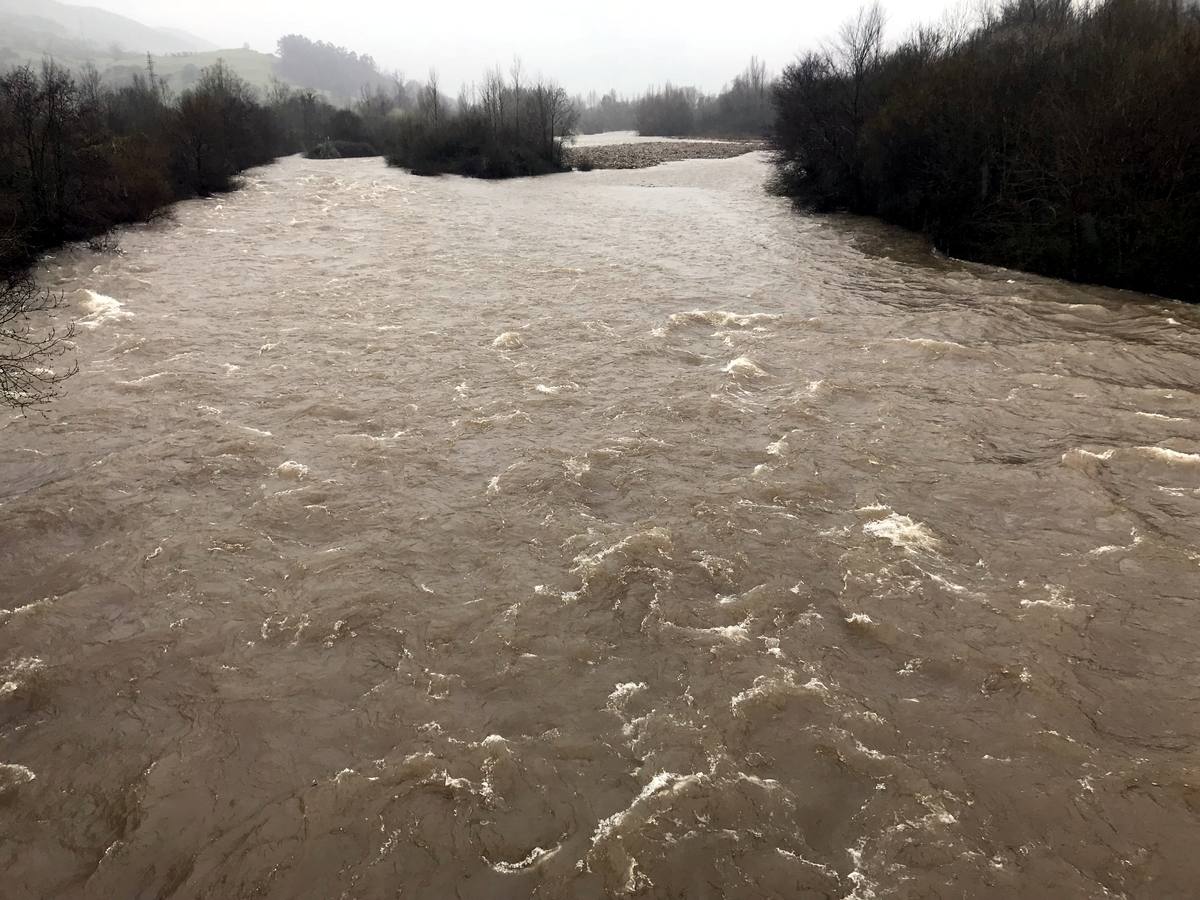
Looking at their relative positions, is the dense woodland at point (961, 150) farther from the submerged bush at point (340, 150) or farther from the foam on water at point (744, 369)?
the submerged bush at point (340, 150)

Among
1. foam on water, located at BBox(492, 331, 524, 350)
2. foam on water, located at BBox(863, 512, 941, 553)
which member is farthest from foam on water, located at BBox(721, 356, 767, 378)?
foam on water, located at BBox(863, 512, 941, 553)

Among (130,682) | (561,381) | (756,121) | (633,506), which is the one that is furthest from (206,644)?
(756,121)

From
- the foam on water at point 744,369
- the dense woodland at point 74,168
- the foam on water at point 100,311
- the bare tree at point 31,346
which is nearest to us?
the bare tree at point 31,346

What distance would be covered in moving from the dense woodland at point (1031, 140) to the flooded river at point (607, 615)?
15.4 feet

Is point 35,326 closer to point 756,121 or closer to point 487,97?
point 487,97

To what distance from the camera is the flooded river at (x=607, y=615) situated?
620cm

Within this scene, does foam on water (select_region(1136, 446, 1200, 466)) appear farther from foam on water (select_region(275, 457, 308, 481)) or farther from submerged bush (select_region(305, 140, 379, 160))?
submerged bush (select_region(305, 140, 379, 160))

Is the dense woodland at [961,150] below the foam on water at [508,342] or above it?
above

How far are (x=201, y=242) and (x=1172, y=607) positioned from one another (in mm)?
35132

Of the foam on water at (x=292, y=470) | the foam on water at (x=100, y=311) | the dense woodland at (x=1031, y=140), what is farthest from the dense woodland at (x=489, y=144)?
the foam on water at (x=292, y=470)

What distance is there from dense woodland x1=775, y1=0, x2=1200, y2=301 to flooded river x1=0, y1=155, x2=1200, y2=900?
469 centimetres

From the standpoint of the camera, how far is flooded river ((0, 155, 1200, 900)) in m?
6.20

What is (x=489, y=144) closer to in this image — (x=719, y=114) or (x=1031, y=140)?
(x=1031, y=140)

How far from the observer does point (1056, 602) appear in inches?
351
